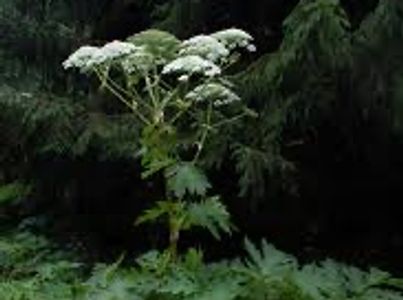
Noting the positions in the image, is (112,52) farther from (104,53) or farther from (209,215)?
(209,215)

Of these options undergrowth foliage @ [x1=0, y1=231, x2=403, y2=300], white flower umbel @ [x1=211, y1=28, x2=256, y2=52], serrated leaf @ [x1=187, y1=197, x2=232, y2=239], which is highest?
white flower umbel @ [x1=211, y1=28, x2=256, y2=52]

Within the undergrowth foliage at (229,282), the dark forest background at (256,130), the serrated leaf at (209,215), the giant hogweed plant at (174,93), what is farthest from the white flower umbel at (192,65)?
the undergrowth foliage at (229,282)

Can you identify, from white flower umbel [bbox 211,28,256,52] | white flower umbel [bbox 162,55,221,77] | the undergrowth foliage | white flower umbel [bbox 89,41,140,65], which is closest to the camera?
the undergrowth foliage

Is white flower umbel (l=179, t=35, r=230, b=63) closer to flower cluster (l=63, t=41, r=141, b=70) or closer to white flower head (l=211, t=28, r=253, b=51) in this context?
white flower head (l=211, t=28, r=253, b=51)

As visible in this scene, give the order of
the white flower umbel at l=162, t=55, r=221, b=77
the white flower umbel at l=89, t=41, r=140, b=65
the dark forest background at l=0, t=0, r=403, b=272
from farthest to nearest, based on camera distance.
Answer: the dark forest background at l=0, t=0, r=403, b=272 → the white flower umbel at l=89, t=41, r=140, b=65 → the white flower umbel at l=162, t=55, r=221, b=77

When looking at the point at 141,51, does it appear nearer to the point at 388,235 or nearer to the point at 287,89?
the point at 287,89

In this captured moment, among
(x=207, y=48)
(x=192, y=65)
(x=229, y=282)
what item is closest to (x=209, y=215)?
(x=229, y=282)

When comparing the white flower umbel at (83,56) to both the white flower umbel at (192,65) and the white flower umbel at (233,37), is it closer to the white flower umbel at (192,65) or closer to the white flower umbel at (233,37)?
the white flower umbel at (192,65)

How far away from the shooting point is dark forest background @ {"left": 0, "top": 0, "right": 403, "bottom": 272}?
188 inches

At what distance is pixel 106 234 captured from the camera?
6.60m

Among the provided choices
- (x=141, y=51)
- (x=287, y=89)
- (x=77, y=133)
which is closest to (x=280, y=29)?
(x=287, y=89)

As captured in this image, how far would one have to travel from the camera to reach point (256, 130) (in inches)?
204

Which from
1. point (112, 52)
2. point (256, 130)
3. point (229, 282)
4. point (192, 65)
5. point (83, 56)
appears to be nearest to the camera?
point (229, 282)

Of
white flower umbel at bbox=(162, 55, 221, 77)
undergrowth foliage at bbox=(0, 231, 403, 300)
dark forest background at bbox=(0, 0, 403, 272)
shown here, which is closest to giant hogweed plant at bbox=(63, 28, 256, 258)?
Answer: white flower umbel at bbox=(162, 55, 221, 77)
